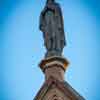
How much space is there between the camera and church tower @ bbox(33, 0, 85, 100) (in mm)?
14438

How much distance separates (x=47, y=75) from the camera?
15.2 metres

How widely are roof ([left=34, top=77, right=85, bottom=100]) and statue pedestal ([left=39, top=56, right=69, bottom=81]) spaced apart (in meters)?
0.40

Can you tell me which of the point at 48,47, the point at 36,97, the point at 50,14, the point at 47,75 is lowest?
the point at 36,97

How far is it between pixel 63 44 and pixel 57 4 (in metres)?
1.96

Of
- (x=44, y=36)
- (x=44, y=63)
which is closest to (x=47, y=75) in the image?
(x=44, y=63)

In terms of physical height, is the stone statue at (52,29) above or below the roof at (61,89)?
above

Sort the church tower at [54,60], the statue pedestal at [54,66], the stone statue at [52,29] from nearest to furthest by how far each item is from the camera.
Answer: the church tower at [54,60] < the statue pedestal at [54,66] < the stone statue at [52,29]

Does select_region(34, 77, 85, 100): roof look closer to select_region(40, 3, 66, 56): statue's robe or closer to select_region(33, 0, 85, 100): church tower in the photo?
select_region(33, 0, 85, 100): church tower

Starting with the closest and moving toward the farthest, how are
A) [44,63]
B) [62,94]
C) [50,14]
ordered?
[62,94]
[44,63]
[50,14]

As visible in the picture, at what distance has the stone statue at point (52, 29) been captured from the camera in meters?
15.8

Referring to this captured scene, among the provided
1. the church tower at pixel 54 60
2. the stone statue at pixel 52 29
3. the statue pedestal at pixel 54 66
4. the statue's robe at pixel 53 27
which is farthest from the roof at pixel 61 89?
the statue's robe at pixel 53 27

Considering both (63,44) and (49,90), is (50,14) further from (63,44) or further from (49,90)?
(49,90)

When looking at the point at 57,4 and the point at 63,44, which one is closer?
the point at 63,44

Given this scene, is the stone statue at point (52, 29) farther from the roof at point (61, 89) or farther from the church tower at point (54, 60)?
the roof at point (61, 89)
